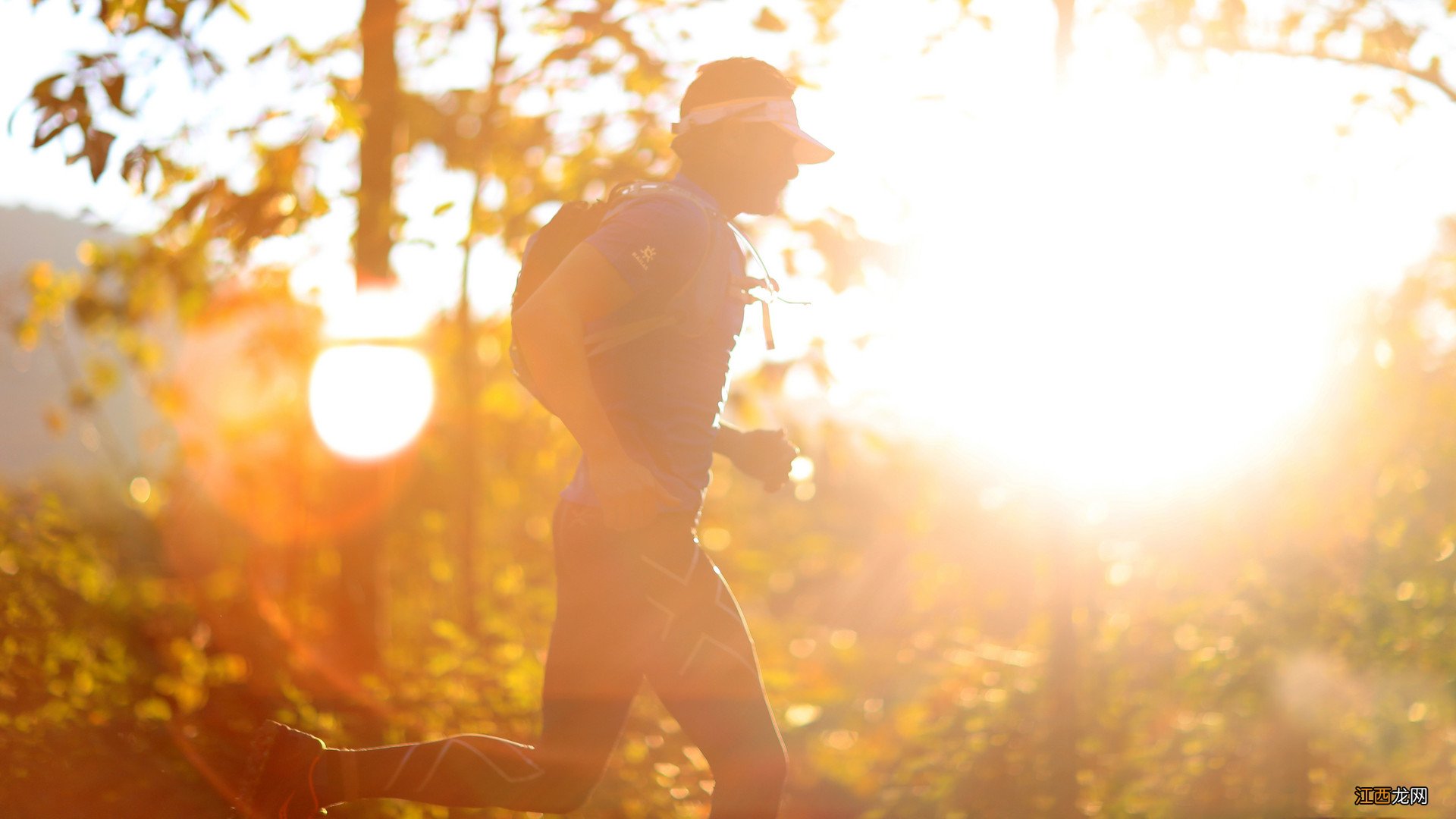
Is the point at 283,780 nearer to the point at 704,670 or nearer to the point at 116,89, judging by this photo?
the point at 704,670

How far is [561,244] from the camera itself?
2729 mm

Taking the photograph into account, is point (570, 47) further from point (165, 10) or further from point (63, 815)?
point (63, 815)

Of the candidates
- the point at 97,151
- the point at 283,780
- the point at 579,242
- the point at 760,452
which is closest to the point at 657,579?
the point at 760,452

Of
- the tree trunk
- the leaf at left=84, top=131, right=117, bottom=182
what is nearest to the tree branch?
the tree trunk

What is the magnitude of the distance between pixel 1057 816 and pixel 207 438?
25.0 feet

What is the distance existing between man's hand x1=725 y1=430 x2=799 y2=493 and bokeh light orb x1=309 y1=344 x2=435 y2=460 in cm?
368

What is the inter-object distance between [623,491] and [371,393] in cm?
602

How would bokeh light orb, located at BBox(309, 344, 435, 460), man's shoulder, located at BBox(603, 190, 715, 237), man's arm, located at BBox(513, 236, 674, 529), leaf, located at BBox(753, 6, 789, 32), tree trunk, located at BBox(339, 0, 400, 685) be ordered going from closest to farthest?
man's arm, located at BBox(513, 236, 674, 529), man's shoulder, located at BBox(603, 190, 715, 237), leaf, located at BBox(753, 6, 789, 32), tree trunk, located at BBox(339, 0, 400, 685), bokeh light orb, located at BBox(309, 344, 435, 460)

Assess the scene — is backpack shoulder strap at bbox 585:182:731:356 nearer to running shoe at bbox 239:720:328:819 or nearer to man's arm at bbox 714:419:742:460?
man's arm at bbox 714:419:742:460

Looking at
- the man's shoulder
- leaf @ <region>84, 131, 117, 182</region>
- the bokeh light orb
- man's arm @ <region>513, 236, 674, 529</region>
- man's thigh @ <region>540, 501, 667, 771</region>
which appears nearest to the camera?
man's arm @ <region>513, 236, 674, 529</region>

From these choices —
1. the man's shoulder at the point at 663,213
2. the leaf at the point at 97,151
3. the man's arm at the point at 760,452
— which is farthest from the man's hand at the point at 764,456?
the leaf at the point at 97,151

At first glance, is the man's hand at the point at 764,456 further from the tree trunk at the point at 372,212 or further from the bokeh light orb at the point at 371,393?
the bokeh light orb at the point at 371,393

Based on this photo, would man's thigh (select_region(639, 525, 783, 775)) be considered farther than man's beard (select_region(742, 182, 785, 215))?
No

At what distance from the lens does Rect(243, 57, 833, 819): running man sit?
2564 mm
